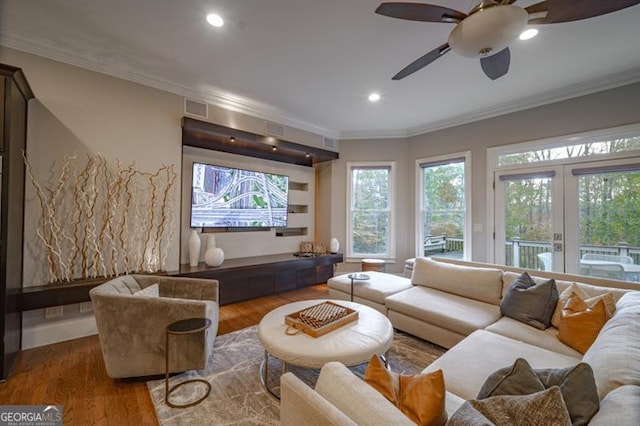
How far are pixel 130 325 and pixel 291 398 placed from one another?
5.39ft

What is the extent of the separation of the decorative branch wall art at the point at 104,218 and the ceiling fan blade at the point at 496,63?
3.50 meters

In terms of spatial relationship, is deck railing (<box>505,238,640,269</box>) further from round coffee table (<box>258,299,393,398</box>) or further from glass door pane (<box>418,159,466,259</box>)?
round coffee table (<box>258,299,393,398</box>)

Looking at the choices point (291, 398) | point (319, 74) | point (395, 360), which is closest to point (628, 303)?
point (395, 360)

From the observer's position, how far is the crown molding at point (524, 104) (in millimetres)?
3094

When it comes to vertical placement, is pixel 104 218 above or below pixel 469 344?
above

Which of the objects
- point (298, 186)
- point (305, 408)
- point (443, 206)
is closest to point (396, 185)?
point (443, 206)

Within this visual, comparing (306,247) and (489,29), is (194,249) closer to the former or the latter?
(306,247)

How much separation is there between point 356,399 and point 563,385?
712 mm

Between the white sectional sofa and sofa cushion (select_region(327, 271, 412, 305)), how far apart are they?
0.04 ft

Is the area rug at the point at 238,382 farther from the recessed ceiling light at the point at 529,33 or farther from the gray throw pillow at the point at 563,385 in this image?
the recessed ceiling light at the point at 529,33

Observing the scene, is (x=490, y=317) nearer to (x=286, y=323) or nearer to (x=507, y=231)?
(x=286, y=323)

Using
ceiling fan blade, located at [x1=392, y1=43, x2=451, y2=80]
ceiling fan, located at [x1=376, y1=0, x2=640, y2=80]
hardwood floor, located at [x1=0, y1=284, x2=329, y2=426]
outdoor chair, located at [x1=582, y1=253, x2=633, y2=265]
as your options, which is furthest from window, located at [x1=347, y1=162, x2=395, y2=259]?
hardwood floor, located at [x1=0, y1=284, x2=329, y2=426]

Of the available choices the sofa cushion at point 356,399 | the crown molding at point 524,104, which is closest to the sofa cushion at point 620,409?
the sofa cushion at point 356,399

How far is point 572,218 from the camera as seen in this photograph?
3.44 metres
